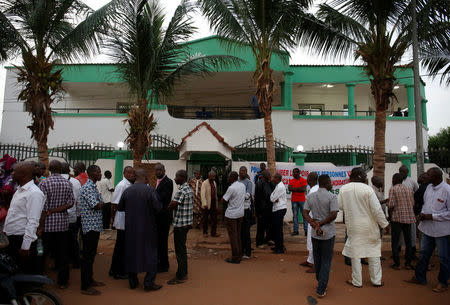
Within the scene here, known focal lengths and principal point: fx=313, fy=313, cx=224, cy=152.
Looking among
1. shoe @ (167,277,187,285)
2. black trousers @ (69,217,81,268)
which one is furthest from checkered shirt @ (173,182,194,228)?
black trousers @ (69,217,81,268)

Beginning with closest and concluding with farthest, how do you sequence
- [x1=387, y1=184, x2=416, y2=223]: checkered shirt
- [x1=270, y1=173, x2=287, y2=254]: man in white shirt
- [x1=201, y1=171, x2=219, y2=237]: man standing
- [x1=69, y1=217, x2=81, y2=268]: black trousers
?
1. [x1=69, y1=217, x2=81, y2=268]: black trousers
2. [x1=387, y1=184, x2=416, y2=223]: checkered shirt
3. [x1=270, y1=173, x2=287, y2=254]: man in white shirt
4. [x1=201, y1=171, x2=219, y2=237]: man standing

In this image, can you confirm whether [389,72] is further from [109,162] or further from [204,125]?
[109,162]

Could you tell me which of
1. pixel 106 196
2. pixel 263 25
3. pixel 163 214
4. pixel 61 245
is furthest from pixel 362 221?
pixel 106 196

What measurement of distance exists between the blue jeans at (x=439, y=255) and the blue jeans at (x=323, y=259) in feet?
5.28

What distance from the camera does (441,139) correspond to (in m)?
26.7

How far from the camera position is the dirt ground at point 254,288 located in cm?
432

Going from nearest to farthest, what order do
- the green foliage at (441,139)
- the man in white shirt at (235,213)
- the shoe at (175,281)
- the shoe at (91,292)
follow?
the shoe at (91,292), the shoe at (175,281), the man in white shirt at (235,213), the green foliage at (441,139)

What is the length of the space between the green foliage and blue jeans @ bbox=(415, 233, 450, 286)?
24848 mm

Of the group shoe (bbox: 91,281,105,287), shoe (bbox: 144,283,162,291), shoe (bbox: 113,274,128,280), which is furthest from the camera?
shoe (bbox: 113,274,128,280)

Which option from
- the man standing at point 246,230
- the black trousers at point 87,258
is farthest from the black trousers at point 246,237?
the black trousers at point 87,258

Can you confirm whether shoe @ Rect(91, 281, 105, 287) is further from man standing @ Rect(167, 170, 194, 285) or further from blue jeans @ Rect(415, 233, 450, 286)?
blue jeans @ Rect(415, 233, 450, 286)

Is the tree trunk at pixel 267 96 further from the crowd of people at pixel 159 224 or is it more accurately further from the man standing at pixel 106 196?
the man standing at pixel 106 196

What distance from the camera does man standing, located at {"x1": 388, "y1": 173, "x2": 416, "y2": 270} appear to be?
5.73 meters

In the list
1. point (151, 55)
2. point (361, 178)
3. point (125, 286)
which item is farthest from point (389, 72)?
point (125, 286)
